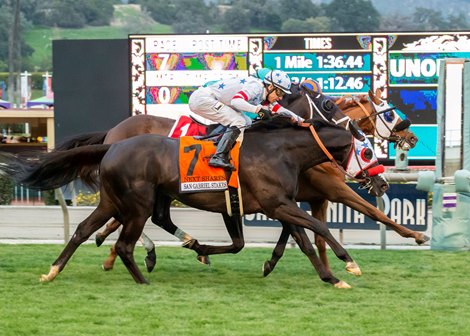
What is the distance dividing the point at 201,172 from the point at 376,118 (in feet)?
7.44

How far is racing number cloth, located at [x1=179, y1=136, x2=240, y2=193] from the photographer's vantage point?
27.1 ft

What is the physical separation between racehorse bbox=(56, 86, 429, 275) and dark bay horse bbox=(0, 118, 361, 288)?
341mm

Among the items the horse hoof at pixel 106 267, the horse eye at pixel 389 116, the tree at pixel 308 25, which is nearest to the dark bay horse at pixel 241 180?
the horse hoof at pixel 106 267

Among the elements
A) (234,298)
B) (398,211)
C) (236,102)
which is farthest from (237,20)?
(234,298)

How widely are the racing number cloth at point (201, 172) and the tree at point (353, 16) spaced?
7113 cm

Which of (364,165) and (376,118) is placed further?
(376,118)

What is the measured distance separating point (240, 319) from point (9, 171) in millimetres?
2787

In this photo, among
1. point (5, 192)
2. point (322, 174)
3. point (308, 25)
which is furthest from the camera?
point (308, 25)

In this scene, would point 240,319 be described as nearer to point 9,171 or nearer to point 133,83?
point 9,171

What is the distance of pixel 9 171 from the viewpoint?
8.78 m

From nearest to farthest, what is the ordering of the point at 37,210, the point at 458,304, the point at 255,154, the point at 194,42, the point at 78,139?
the point at 458,304
the point at 255,154
the point at 78,139
the point at 37,210
the point at 194,42

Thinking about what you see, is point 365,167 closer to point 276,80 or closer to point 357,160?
point 357,160

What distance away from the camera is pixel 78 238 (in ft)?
27.8

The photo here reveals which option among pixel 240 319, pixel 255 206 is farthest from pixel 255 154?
pixel 240 319
